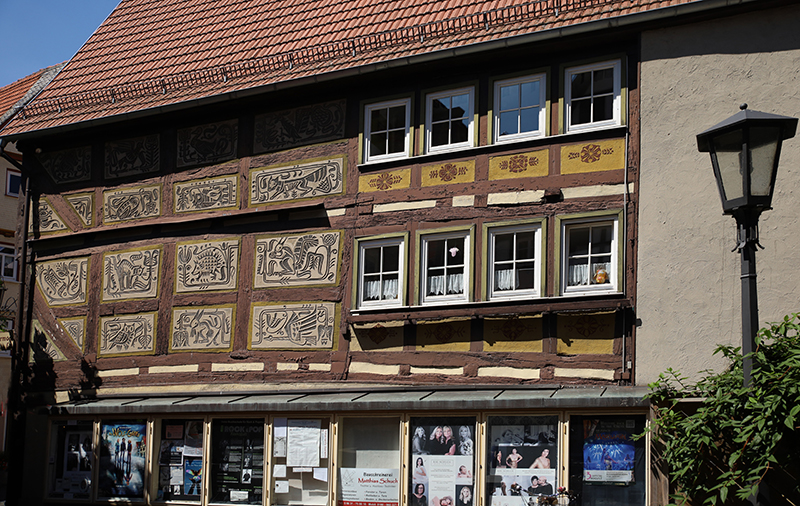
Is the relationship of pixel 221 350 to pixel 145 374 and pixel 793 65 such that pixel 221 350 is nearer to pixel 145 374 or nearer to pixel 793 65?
pixel 145 374

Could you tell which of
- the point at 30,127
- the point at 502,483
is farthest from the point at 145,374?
the point at 502,483

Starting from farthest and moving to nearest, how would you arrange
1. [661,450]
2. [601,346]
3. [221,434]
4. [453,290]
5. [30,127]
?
[30,127] < [221,434] < [453,290] < [601,346] < [661,450]

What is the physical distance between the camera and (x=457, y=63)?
12.3m

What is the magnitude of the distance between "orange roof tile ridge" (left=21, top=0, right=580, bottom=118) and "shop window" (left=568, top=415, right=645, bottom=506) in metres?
5.01

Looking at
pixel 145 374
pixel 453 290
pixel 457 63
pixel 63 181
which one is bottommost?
pixel 145 374

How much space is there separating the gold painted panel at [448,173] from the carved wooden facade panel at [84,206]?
19.3 ft

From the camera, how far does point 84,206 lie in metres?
15.1

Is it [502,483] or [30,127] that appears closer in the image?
[502,483]

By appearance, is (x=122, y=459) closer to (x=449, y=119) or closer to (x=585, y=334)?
(x=449, y=119)

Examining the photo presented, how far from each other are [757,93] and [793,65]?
0.47 m

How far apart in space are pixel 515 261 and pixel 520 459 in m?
2.38

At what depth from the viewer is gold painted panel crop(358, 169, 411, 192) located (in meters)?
12.5

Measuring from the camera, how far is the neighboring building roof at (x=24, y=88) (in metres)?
19.6

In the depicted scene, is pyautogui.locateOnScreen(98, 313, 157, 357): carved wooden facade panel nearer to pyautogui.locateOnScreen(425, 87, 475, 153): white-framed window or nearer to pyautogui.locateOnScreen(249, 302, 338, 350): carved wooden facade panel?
pyautogui.locateOnScreen(249, 302, 338, 350): carved wooden facade panel
